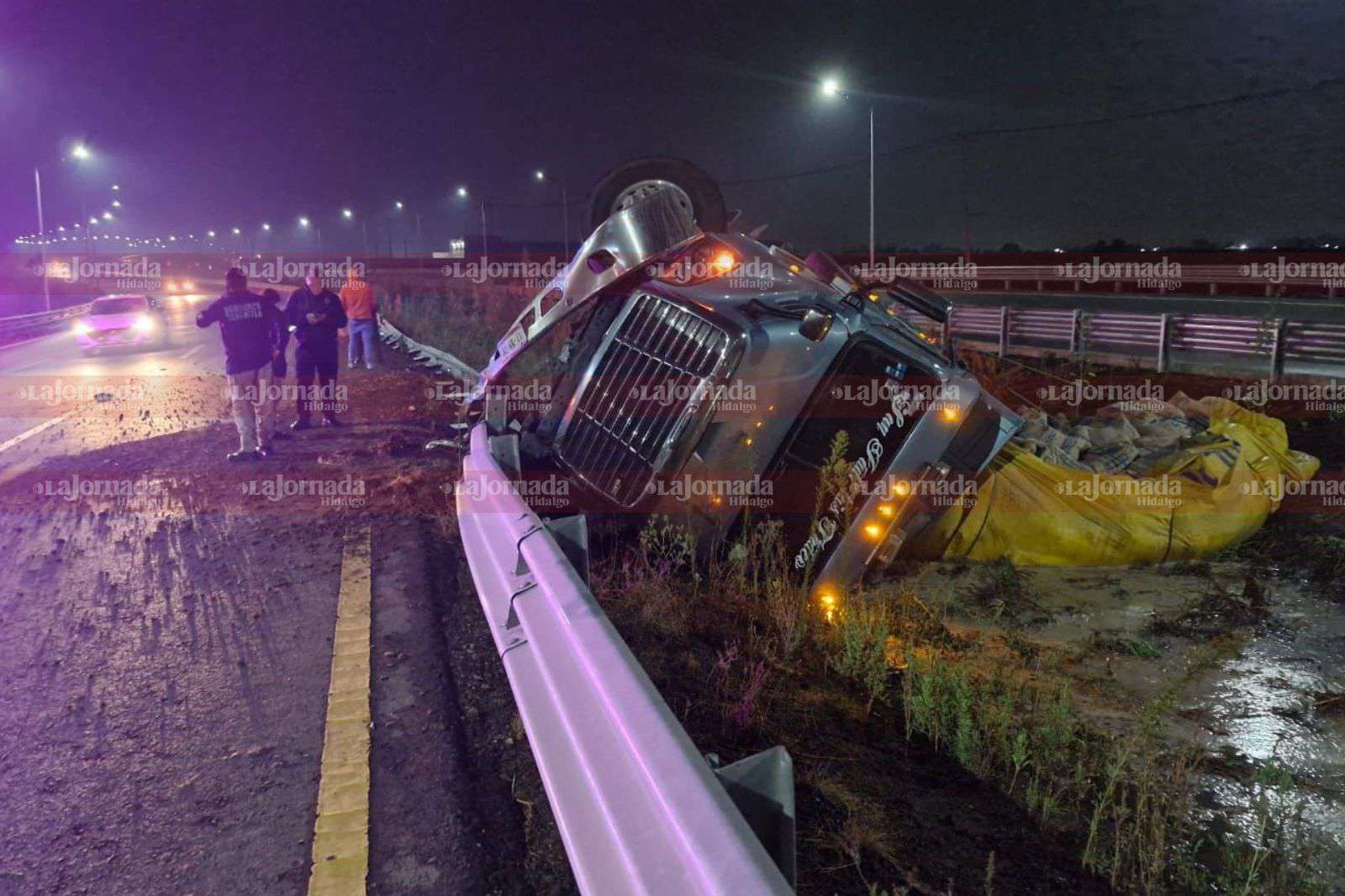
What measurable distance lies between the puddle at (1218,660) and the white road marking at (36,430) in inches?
359

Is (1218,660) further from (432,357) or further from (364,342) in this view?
(364,342)

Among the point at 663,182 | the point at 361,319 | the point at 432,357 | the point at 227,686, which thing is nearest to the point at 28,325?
the point at 361,319

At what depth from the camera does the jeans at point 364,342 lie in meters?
15.2

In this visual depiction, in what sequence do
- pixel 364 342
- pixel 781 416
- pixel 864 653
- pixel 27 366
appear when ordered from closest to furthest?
pixel 864 653
pixel 781 416
pixel 364 342
pixel 27 366

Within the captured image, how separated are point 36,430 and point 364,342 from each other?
19.2 ft

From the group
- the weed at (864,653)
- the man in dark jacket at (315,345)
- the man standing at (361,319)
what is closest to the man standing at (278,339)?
the man in dark jacket at (315,345)

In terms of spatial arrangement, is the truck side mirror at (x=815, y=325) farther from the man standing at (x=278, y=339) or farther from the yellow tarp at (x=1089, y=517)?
the man standing at (x=278, y=339)

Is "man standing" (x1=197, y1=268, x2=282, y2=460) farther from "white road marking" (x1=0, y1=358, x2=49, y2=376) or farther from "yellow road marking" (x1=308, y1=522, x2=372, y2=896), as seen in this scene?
"white road marking" (x1=0, y1=358, x2=49, y2=376)

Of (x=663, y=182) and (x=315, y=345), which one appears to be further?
(x=315, y=345)

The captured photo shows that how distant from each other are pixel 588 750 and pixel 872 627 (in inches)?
95.8

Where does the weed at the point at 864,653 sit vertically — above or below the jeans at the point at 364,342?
below

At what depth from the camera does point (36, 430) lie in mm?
10023

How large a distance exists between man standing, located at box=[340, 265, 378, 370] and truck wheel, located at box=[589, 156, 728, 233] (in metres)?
9.34

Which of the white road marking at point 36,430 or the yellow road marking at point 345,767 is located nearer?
the yellow road marking at point 345,767
